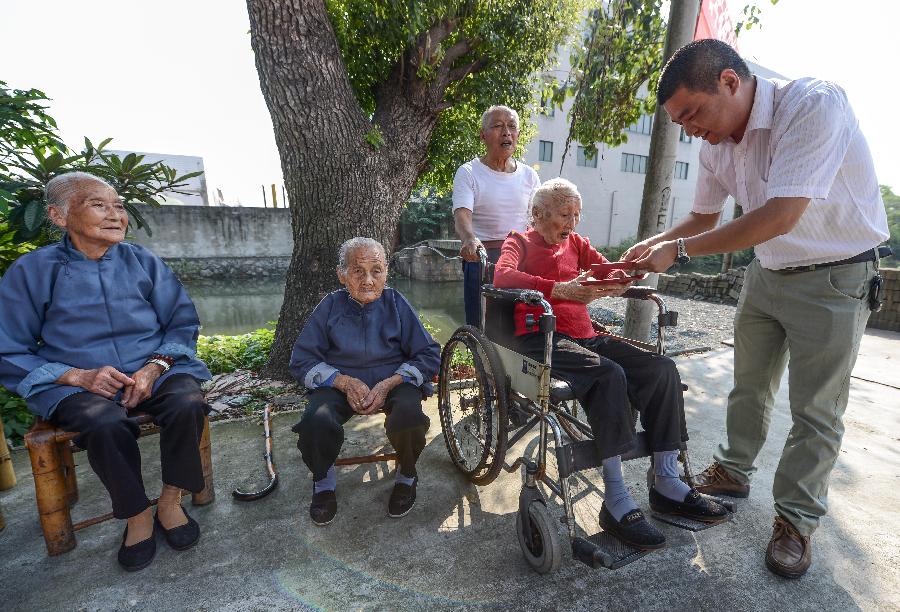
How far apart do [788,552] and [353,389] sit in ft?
6.09

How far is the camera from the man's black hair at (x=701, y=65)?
1.57 metres

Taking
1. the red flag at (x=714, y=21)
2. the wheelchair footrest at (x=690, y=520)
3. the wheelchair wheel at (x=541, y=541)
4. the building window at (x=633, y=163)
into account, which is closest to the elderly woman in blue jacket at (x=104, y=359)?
the wheelchair wheel at (x=541, y=541)

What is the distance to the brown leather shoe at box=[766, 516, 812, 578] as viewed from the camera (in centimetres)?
166

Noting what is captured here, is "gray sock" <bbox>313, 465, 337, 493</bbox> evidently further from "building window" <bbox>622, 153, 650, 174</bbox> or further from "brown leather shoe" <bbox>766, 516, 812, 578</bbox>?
"building window" <bbox>622, 153, 650, 174</bbox>

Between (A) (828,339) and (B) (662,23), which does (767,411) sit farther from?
(B) (662,23)

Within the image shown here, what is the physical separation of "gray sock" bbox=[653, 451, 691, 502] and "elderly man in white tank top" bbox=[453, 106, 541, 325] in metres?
1.30

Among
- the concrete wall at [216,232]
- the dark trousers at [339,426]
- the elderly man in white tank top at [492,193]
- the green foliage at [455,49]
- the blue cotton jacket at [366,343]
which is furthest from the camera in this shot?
the concrete wall at [216,232]

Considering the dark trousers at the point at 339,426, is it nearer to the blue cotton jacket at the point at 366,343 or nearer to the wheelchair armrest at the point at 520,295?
the blue cotton jacket at the point at 366,343

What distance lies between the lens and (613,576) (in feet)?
5.49

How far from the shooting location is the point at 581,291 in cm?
184

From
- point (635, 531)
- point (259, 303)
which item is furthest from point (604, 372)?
point (259, 303)

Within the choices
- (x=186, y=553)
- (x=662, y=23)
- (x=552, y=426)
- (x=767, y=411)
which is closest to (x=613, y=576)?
(x=552, y=426)

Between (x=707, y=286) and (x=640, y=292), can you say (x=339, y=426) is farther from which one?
(x=707, y=286)

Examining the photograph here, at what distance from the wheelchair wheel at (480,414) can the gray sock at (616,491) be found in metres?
0.42
